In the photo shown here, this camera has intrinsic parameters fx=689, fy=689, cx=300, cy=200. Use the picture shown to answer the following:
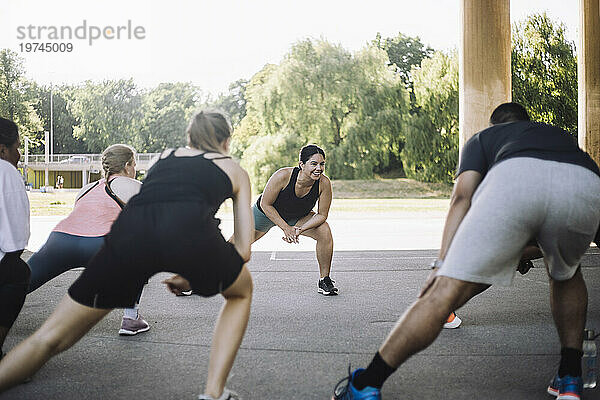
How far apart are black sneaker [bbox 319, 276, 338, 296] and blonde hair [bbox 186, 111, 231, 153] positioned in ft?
12.9

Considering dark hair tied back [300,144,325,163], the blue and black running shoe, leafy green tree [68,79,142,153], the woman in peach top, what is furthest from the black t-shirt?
leafy green tree [68,79,142,153]

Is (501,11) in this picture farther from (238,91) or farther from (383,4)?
(238,91)

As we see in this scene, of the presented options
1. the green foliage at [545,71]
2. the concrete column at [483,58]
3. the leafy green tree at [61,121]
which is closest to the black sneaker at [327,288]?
the concrete column at [483,58]

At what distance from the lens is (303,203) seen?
24.0ft

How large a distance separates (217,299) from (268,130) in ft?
98.4

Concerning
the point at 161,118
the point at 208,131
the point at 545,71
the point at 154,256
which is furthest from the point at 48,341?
the point at 161,118

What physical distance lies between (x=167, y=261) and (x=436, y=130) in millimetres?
34928

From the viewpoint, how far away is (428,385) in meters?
3.90

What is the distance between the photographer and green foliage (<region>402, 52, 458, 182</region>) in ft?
120

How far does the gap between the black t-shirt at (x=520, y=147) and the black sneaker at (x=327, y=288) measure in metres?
3.76

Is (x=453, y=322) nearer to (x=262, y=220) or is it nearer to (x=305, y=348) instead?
(x=305, y=348)

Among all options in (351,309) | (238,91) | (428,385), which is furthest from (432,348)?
(238,91)

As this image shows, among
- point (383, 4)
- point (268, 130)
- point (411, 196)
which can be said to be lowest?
point (411, 196)

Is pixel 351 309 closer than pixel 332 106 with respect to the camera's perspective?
Yes
